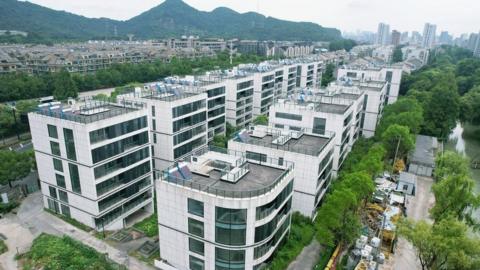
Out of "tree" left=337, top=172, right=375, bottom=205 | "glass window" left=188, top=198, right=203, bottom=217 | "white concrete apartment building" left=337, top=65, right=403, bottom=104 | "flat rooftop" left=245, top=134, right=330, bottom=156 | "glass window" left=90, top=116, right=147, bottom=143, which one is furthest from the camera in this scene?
"white concrete apartment building" left=337, top=65, right=403, bottom=104

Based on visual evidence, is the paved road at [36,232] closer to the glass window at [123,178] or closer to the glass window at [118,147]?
the glass window at [123,178]

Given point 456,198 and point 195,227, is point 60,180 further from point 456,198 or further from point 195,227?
point 456,198

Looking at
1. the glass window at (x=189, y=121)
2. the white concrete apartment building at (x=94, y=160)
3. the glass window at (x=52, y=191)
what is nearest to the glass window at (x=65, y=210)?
the white concrete apartment building at (x=94, y=160)

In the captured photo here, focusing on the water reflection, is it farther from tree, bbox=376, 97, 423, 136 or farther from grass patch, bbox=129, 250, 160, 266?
grass patch, bbox=129, 250, 160, 266

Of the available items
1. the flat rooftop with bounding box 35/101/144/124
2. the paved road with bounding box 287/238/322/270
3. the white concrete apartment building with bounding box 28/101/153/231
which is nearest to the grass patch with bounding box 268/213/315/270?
the paved road with bounding box 287/238/322/270

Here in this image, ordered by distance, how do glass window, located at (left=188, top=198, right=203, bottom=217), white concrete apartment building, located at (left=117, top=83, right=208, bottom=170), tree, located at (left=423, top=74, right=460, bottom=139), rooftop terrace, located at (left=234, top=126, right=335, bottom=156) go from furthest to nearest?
tree, located at (left=423, top=74, right=460, bottom=139)
white concrete apartment building, located at (left=117, top=83, right=208, bottom=170)
rooftop terrace, located at (left=234, top=126, right=335, bottom=156)
glass window, located at (left=188, top=198, right=203, bottom=217)

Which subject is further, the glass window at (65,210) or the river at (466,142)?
the river at (466,142)

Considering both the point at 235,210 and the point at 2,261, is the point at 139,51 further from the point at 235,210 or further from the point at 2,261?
the point at 235,210
